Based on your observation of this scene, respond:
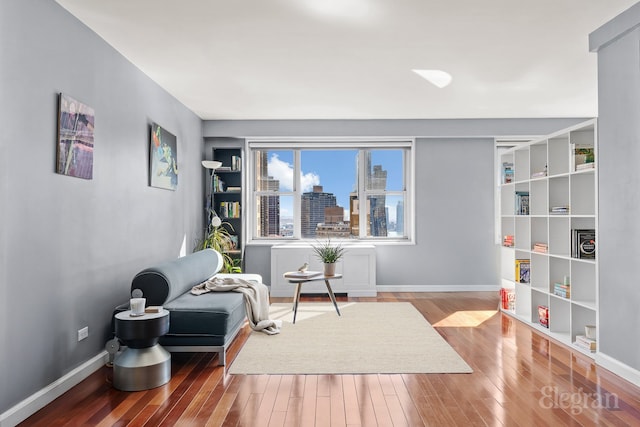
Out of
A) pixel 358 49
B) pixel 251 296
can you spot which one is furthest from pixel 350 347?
pixel 358 49

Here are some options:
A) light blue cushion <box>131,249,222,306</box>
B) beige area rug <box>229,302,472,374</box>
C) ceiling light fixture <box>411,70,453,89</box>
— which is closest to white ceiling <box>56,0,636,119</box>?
ceiling light fixture <box>411,70,453,89</box>

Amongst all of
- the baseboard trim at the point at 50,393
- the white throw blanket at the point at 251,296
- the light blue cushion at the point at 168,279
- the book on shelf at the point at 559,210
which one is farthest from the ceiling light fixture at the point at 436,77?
the baseboard trim at the point at 50,393

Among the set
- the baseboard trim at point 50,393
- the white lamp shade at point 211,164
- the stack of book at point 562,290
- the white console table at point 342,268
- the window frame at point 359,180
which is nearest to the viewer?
the baseboard trim at point 50,393

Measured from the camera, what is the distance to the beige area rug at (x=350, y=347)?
11.3ft

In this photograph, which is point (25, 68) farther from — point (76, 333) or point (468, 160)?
point (468, 160)

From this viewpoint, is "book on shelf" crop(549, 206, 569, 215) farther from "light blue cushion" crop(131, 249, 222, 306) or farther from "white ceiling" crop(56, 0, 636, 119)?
"light blue cushion" crop(131, 249, 222, 306)

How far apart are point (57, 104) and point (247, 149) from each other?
13.1 ft

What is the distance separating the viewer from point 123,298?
3.97 metres

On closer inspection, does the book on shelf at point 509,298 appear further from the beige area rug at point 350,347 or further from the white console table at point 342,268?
the white console table at point 342,268

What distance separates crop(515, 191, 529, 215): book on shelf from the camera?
5.05 m

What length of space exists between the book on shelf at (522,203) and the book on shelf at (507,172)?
2.03ft

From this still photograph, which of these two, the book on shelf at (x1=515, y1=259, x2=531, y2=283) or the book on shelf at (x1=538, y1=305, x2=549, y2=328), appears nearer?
the book on shelf at (x1=538, y1=305, x2=549, y2=328)

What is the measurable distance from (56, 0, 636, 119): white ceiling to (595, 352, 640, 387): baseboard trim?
2545mm

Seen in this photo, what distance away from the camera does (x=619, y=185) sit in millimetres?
3318
